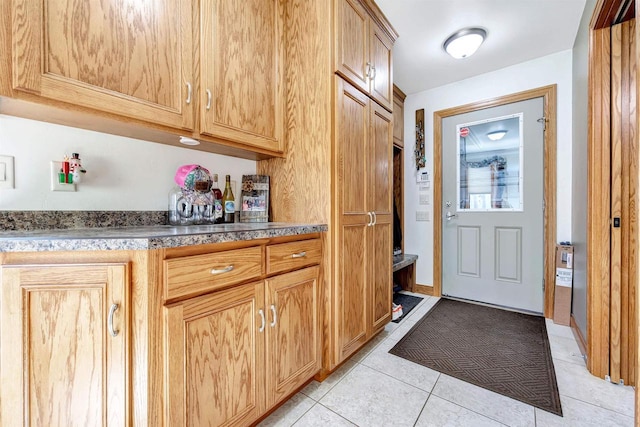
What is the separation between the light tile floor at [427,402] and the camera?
1248 mm

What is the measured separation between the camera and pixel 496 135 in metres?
2.71

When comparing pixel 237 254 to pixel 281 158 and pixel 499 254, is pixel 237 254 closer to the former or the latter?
pixel 281 158

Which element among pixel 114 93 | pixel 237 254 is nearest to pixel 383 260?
pixel 237 254

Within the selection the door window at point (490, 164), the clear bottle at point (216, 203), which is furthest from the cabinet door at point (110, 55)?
the door window at point (490, 164)

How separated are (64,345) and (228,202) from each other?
97 cm

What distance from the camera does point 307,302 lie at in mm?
1410

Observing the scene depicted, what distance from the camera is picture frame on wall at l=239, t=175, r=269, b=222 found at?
1.67m

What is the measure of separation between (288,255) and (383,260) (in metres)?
0.95

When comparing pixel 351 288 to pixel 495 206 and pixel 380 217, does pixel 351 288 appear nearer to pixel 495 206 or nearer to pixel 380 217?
pixel 380 217

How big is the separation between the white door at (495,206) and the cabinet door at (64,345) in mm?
2964

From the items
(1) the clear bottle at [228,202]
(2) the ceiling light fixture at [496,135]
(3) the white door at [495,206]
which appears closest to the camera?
(1) the clear bottle at [228,202]

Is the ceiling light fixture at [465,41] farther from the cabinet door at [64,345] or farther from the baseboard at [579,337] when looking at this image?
the cabinet door at [64,345]

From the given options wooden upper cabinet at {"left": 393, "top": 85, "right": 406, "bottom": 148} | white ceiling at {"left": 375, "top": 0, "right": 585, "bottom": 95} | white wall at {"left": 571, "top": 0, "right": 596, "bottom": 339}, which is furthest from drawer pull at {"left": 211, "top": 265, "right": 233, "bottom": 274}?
wooden upper cabinet at {"left": 393, "top": 85, "right": 406, "bottom": 148}

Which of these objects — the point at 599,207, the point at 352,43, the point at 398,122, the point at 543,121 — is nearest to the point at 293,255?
the point at 352,43
